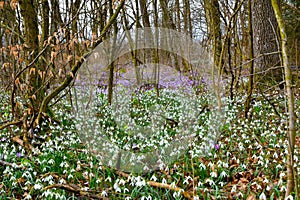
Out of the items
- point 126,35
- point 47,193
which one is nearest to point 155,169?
point 47,193

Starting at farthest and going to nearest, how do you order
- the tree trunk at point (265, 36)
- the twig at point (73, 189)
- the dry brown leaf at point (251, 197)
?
the tree trunk at point (265, 36)
the twig at point (73, 189)
the dry brown leaf at point (251, 197)

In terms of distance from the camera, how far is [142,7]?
8211 mm

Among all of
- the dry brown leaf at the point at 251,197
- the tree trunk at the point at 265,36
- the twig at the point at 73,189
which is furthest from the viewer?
the tree trunk at the point at 265,36

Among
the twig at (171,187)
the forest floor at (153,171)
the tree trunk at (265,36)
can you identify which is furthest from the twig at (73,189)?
the tree trunk at (265,36)

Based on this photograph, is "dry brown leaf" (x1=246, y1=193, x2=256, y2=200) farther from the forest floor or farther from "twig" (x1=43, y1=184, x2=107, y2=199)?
"twig" (x1=43, y1=184, x2=107, y2=199)

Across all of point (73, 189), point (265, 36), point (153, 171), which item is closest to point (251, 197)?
point (153, 171)

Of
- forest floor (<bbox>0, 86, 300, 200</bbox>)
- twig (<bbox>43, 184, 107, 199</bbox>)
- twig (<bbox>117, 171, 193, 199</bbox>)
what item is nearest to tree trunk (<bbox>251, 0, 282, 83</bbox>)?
forest floor (<bbox>0, 86, 300, 200</bbox>)

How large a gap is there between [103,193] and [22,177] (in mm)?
1057

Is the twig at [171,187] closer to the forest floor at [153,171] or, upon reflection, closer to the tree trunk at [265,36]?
the forest floor at [153,171]

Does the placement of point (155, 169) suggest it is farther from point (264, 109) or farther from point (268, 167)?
point (264, 109)

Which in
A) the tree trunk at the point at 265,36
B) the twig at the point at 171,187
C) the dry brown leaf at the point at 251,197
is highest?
the tree trunk at the point at 265,36

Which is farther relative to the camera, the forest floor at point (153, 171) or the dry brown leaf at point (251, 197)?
the forest floor at point (153, 171)

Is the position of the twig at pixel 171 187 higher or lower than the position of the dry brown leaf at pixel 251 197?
higher

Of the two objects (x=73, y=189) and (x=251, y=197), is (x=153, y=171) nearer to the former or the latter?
(x=73, y=189)
